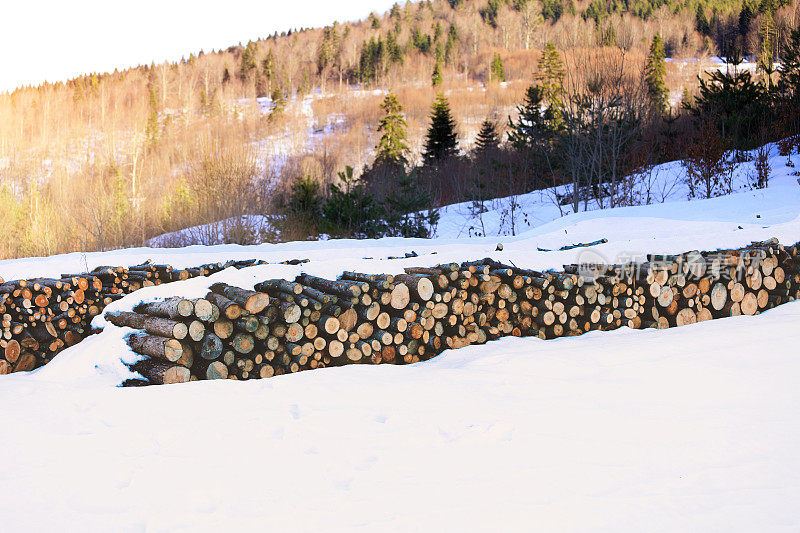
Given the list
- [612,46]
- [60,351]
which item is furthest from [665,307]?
[612,46]

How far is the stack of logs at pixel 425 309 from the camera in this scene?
3.54 m

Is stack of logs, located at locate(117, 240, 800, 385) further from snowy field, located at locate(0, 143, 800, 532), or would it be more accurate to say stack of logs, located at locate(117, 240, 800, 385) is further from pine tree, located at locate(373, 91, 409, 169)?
pine tree, located at locate(373, 91, 409, 169)

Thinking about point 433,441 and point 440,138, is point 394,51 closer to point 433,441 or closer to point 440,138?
point 440,138

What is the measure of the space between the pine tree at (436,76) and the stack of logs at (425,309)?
198ft

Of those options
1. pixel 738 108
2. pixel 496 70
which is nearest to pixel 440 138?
pixel 738 108

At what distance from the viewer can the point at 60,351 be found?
421cm

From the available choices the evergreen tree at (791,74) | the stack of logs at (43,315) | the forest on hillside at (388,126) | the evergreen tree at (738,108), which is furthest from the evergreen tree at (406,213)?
the evergreen tree at (791,74)

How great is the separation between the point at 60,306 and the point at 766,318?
599 cm

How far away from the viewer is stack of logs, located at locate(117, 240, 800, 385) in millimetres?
3541

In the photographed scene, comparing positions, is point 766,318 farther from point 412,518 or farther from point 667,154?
point 667,154

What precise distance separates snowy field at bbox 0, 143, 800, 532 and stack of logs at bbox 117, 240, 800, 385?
21 centimetres

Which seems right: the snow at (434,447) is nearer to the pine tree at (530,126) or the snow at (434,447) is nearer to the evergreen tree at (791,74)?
the pine tree at (530,126)

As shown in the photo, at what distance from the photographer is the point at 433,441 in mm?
2596

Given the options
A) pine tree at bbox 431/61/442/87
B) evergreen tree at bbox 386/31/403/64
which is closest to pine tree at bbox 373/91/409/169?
pine tree at bbox 431/61/442/87
